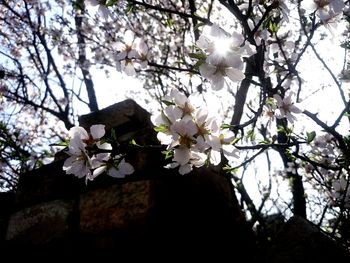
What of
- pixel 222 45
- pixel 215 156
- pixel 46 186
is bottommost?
pixel 215 156

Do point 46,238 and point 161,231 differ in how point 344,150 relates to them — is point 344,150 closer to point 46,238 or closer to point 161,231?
point 161,231

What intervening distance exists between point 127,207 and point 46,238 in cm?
67

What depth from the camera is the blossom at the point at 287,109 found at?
2.22 m

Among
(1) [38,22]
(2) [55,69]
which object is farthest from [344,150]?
(1) [38,22]

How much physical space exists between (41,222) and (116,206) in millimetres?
644

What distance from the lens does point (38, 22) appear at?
7.57 metres

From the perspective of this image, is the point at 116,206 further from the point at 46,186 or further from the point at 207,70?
the point at 207,70

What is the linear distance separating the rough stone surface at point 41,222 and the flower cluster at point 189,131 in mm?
1287

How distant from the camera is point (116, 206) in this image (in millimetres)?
2168

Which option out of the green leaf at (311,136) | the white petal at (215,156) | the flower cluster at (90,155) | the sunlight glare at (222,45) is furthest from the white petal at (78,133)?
the green leaf at (311,136)

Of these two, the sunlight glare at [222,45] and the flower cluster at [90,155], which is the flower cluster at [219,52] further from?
the flower cluster at [90,155]

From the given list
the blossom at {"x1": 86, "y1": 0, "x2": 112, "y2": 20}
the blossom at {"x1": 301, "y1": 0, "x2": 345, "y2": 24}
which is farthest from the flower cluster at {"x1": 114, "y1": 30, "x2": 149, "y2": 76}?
the blossom at {"x1": 301, "y1": 0, "x2": 345, "y2": 24}

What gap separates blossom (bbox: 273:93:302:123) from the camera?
222 centimetres

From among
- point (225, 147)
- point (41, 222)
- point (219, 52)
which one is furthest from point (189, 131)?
point (41, 222)
